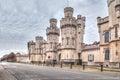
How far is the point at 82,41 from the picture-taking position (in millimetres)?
68875

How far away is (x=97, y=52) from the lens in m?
53.7

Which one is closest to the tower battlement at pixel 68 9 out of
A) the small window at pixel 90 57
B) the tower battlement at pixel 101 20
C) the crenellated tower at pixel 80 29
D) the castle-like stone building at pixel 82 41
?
the castle-like stone building at pixel 82 41

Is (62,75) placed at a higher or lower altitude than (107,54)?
lower

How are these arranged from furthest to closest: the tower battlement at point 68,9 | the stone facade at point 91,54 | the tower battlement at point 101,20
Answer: the tower battlement at point 68,9 < the stone facade at point 91,54 < the tower battlement at point 101,20

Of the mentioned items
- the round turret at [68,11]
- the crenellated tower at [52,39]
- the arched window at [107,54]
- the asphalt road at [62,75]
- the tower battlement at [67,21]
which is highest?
the round turret at [68,11]

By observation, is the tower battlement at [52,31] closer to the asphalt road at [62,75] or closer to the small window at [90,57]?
the small window at [90,57]

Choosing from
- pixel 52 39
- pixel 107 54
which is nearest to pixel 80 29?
pixel 52 39

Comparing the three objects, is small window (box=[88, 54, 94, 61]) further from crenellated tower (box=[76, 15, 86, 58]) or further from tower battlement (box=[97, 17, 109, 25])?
crenellated tower (box=[76, 15, 86, 58])

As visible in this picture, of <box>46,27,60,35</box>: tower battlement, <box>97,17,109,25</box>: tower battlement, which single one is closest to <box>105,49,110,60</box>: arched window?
<box>97,17,109,25</box>: tower battlement

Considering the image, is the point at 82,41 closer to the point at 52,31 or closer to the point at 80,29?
the point at 80,29

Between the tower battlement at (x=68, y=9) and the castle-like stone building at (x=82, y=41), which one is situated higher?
the tower battlement at (x=68, y=9)

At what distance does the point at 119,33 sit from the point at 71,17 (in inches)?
1170

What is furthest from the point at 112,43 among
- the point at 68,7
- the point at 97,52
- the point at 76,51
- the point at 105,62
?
the point at 68,7

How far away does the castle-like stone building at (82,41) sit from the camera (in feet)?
134
